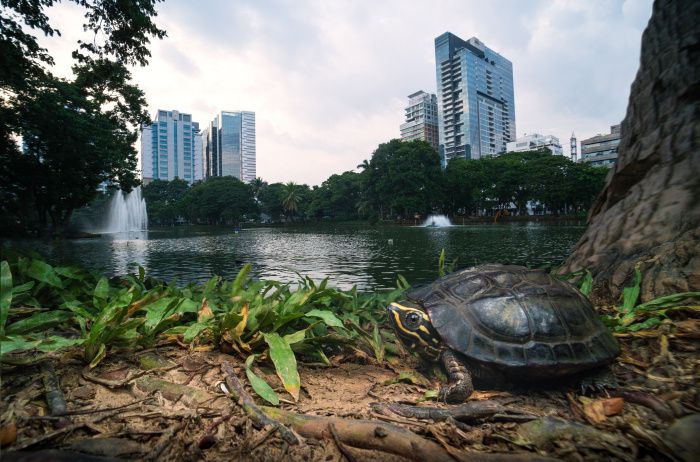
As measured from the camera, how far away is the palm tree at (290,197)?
78000mm

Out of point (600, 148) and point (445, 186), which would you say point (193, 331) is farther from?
point (600, 148)

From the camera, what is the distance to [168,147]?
455 ft

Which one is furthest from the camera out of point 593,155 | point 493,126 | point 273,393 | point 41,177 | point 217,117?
point 217,117

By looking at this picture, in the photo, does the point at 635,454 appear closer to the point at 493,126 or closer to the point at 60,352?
the point at 60,352

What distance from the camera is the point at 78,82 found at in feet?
72.4

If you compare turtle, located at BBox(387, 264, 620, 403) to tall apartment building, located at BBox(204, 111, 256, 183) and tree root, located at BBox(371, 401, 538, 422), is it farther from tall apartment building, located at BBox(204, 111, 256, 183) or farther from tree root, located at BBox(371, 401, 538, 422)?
tall apartment building, located at BBox(204, 111, 256, 183)

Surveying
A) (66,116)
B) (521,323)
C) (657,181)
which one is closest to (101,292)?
(521,323)

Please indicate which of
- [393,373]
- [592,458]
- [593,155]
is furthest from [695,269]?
[593,155]

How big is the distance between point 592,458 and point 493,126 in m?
→ 139

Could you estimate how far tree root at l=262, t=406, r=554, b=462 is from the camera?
1396 mm

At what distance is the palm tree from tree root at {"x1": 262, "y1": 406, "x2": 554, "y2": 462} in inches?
3054

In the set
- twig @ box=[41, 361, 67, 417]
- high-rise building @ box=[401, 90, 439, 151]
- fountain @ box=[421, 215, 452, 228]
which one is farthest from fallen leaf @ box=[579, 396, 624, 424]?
high-rise building @ box=[401, 90, 439, 151]

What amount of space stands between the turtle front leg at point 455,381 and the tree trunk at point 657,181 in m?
2.57

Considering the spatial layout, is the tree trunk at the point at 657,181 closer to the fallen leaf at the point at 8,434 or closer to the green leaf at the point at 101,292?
the fallen leaf at the point at 8,434
